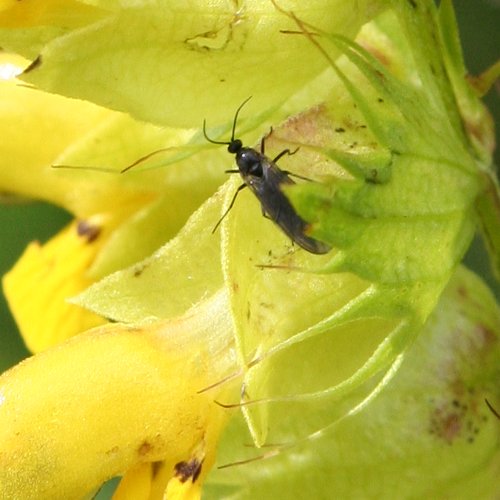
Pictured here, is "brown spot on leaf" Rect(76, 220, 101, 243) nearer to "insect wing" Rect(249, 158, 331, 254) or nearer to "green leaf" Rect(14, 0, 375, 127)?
"green leaf" Rect(14, 0, 375, 127)

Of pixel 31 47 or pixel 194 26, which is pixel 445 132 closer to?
pixel 194 26

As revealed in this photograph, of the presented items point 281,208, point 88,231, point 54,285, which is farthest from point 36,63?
point 54,285

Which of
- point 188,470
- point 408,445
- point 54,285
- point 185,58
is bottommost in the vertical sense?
point 408,445

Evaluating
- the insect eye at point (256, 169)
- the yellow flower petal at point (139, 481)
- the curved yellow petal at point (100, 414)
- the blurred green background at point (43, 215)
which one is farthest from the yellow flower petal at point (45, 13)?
the blurred green background at point (43, 215)

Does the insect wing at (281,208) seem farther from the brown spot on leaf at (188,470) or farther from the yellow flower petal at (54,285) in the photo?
the yellow flower petal at (54,285)

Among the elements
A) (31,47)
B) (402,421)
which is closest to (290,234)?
(31,47)

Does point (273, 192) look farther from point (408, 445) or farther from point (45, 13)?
point (408, 445)

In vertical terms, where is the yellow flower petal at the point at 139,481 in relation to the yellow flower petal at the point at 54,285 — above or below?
above
